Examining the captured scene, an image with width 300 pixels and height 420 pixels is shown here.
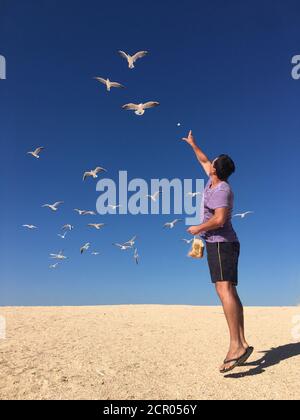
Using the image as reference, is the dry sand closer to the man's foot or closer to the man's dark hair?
the man's foot

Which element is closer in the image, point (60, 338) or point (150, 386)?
point (150, 386)

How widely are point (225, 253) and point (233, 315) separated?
701mm

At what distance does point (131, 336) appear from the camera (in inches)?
326

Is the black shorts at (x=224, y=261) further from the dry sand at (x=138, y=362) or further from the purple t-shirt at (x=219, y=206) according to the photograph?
the dry sand at (x=138, y=362)

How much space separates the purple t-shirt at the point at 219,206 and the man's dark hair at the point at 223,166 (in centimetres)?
10

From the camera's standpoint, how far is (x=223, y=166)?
5.68 meters

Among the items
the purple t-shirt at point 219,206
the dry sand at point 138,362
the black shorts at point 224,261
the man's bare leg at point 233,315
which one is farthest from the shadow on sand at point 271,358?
the purple t-shirt at point 219,206

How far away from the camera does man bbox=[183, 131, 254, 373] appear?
17.3 feet

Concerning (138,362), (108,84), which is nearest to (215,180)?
(138,362)

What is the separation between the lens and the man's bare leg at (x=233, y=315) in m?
5.26

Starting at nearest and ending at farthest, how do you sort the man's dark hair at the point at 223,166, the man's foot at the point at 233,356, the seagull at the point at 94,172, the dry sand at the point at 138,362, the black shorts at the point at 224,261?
the dry sand at the point at 138,362 < the man's foot at the point at 233,356 < the black shorts at the point at 224,261 < the man's dark hair at the point at 223,166 < the seagull at the point at 94,172
